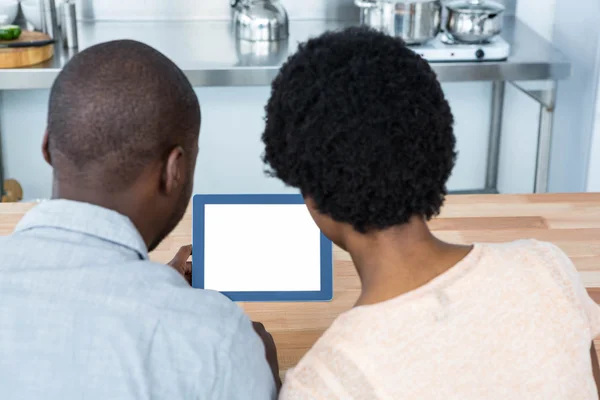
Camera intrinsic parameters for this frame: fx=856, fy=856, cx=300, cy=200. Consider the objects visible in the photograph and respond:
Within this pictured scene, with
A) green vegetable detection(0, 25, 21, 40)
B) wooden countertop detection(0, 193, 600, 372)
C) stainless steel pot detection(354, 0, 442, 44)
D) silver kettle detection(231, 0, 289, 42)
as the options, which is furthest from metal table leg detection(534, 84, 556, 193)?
green vegetable detection(0, 25, 21, 40)

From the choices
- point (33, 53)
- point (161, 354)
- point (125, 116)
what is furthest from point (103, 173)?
point (33, 53)

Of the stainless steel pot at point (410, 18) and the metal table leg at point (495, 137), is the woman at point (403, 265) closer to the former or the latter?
the stainless steel pot at point (410, 18)

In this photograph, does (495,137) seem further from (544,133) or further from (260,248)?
(260,248)

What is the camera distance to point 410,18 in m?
2.60

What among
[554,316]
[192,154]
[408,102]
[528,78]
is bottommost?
[528,78]

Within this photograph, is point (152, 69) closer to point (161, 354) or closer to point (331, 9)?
point (161, 354)

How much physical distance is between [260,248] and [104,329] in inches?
22.5

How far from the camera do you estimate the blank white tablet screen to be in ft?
4.39

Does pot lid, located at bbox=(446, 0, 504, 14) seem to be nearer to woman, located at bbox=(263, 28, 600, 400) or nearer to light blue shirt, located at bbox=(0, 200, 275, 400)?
woman, located at bbox=(263, 28, 600, 400)

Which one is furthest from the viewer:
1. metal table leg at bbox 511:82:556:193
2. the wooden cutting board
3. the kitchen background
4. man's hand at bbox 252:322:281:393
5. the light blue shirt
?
the kitchen background

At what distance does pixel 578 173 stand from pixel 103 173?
222 centimetres

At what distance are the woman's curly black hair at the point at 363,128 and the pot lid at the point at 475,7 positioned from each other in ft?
6.05

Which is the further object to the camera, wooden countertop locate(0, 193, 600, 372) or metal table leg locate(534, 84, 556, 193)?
metal table leg locate(534, 84, 556, 193)

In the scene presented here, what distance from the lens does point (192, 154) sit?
100cm
